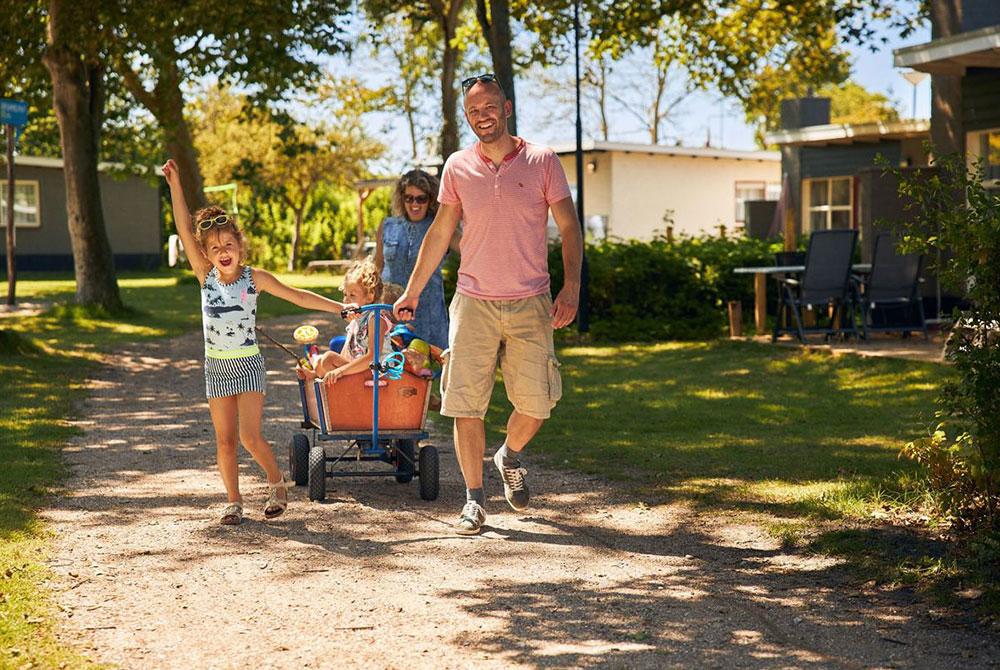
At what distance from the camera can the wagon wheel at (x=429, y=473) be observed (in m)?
7.22

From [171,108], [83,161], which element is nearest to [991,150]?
[83,161]

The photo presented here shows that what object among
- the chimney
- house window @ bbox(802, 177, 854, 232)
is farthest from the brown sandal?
the chimney

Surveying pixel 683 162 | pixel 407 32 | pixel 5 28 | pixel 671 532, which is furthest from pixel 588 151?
pixel 671 532

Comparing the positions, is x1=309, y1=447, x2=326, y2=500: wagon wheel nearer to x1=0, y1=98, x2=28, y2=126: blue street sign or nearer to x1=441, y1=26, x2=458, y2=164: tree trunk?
x1=0, y1=98, x2=28, y2=126: blue street sign

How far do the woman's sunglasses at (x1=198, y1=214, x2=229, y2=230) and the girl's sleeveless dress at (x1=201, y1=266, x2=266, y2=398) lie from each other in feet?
0.82

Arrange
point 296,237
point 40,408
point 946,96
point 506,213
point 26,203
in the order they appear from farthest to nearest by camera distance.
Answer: point 296,237
point 26,203
point 946,96
point 40,408
point 506,213

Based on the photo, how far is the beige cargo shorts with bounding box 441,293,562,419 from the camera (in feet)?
20.9

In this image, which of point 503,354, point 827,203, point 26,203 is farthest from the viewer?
point 26,203

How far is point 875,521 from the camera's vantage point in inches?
250

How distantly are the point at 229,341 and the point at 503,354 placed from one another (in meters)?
1.34

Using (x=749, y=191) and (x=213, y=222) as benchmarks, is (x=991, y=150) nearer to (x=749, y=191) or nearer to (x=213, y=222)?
(x=213, y=222)

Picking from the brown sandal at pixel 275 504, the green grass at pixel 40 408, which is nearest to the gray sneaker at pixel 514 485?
the brown sandal at pixel 275 504

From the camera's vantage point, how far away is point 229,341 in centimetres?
671

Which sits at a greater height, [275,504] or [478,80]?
[478,80]
